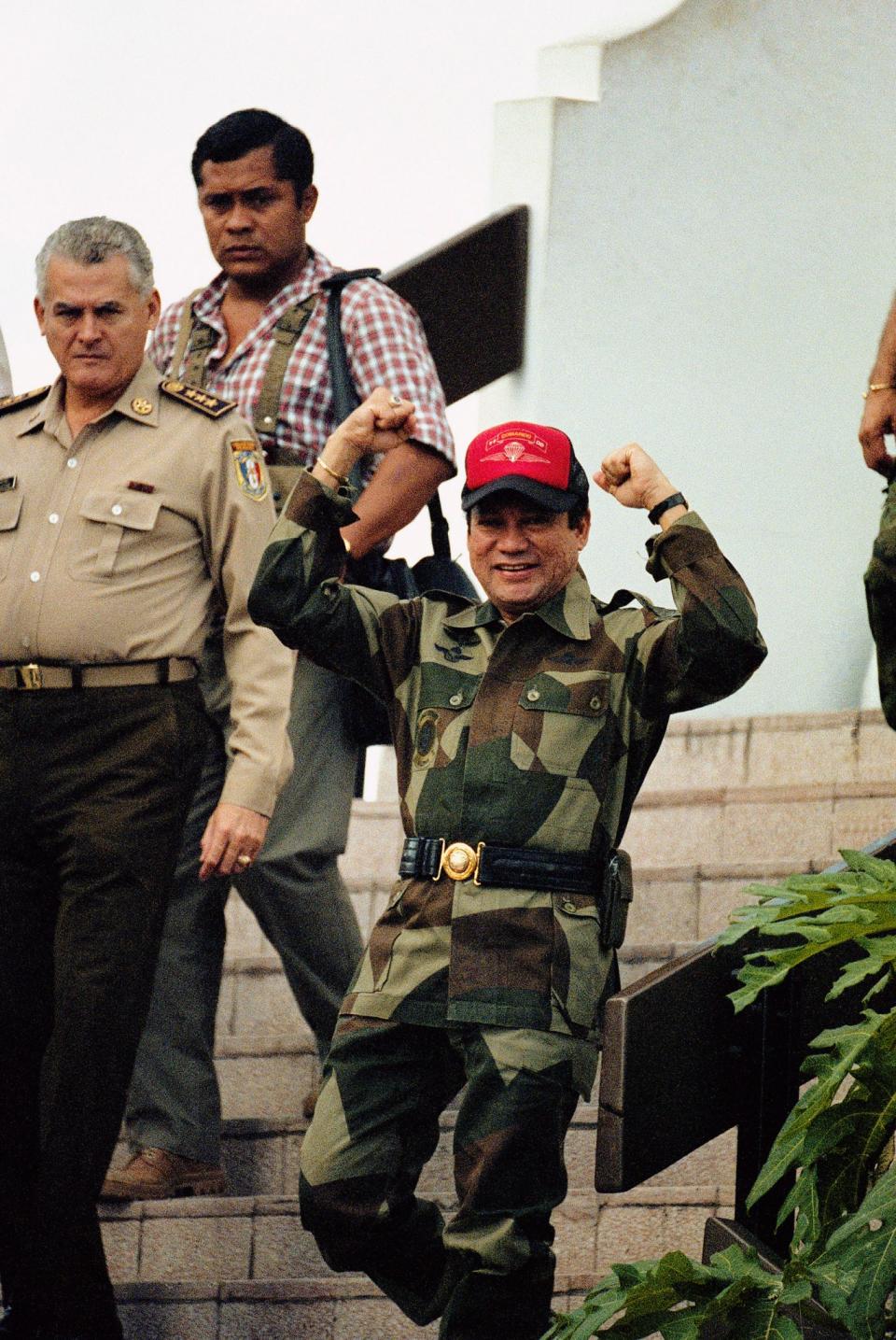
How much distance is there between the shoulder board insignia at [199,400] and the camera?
4.34m

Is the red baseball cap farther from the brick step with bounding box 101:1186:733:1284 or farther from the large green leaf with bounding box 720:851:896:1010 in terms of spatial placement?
the brick step with bounding box 101:1186:733:1284

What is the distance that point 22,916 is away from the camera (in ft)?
13.3

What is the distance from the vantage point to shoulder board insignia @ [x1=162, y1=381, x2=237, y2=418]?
14.2 feet

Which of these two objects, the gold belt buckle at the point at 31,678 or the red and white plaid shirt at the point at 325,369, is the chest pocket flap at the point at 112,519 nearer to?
the gold belt buckle at the point at 31,678

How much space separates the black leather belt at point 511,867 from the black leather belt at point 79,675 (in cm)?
68

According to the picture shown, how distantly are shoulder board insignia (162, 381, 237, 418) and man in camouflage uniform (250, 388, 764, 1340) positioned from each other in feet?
1.44

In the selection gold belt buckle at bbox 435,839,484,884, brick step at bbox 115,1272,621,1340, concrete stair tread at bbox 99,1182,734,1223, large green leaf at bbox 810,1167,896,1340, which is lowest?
brick step at bbox 115,1272,621,1340

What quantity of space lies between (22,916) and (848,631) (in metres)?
3.50

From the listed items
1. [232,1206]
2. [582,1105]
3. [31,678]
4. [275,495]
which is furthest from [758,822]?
[31,678]

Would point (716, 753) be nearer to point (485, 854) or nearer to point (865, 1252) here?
point (485, 854)

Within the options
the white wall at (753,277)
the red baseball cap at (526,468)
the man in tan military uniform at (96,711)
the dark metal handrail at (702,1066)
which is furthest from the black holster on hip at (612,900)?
the white wall at (753,277)

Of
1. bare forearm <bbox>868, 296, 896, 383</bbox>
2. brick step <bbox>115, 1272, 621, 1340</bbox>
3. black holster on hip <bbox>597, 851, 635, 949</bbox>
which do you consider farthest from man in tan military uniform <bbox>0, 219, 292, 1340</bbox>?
bare forearm <bbox>868, 296, 896, 383</bbox>

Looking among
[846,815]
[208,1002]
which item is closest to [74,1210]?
[208,1002]

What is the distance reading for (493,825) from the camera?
12.1 ft
